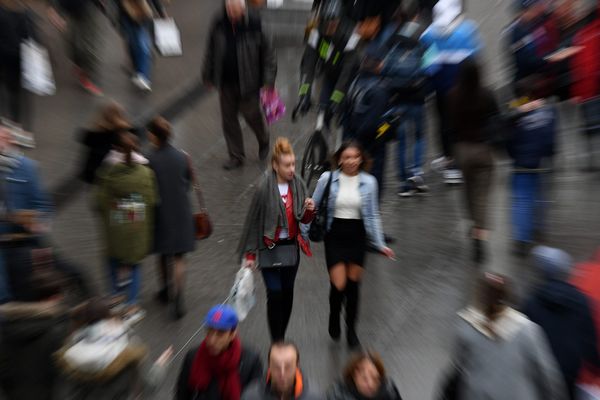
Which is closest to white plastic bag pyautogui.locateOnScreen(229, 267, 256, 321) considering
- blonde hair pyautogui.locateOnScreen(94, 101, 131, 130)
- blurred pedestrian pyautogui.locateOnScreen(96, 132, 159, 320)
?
blurred pedestrian pyautogui.locateOnScreen(96, 132, 159, 320)

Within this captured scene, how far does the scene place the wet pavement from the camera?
466cm

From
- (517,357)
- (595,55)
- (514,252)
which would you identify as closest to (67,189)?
(514,252)

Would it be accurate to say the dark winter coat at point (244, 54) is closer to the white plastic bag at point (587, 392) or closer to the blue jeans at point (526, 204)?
the blue jeans at point (526, 204)

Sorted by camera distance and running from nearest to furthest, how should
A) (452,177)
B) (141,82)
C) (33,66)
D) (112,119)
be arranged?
(112,119)
(33,66)
(452,177)
(141,82)

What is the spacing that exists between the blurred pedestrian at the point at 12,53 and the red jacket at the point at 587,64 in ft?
20.0

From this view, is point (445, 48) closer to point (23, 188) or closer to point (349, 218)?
point (349, 218)

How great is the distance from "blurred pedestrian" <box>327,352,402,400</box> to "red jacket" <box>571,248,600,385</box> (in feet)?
3.39

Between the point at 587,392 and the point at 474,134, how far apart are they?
109 inches

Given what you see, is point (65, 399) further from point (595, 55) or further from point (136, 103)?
point (136, 103)

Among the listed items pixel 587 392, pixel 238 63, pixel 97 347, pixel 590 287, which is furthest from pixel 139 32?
pixel 587 392

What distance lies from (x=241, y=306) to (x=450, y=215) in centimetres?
361

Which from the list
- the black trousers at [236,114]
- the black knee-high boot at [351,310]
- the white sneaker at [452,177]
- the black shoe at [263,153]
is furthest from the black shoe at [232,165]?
the black knee-high boot at [351,310]

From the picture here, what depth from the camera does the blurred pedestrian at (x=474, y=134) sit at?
16.4ft

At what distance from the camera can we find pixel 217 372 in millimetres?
2996
